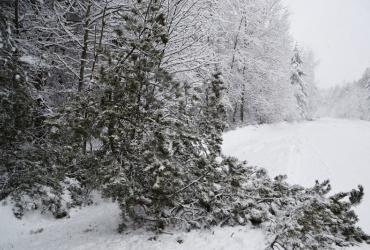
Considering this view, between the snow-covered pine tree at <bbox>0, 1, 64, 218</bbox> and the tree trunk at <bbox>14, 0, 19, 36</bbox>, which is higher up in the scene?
the tree trunk at <bbox>14, 0, 19, 36</bbox>

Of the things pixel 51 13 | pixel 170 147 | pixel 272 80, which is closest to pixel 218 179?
pixel 170 147

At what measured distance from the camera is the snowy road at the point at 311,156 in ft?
42.0

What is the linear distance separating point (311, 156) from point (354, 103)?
76.7 meters

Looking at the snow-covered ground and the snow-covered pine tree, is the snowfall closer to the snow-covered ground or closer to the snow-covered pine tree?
the snow-covered ground

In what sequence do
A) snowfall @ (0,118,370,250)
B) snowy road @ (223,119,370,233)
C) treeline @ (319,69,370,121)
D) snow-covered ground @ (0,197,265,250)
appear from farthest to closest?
treeline @ (319,69,370,121) < snowy road @ (223,119,370,233) < snowfall @ (0,118,370,250) < snow-covered ground @ (0,197,265,250)

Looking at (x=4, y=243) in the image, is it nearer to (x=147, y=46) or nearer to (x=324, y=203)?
(x=147, y=46)

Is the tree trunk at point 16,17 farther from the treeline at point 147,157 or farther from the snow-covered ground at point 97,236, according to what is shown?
the snow-covered ground at point 97,236

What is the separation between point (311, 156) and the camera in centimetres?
1563

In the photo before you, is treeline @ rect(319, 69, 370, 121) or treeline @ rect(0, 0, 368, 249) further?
treeline @ rect(319, 69, 370, 121)

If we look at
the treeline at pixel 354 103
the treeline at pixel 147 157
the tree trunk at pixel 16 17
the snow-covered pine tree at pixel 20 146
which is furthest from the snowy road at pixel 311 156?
the treeline at pixel 354 103

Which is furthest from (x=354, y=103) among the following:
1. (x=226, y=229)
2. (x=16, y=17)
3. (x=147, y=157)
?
(x=147, y=157)

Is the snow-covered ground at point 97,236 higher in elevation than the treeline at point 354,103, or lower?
lower

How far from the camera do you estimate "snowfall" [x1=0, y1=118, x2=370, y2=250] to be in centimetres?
734

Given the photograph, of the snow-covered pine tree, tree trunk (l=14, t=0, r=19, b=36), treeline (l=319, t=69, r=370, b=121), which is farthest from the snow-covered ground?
treeline (l=319, t=69, r=370, b=121)
